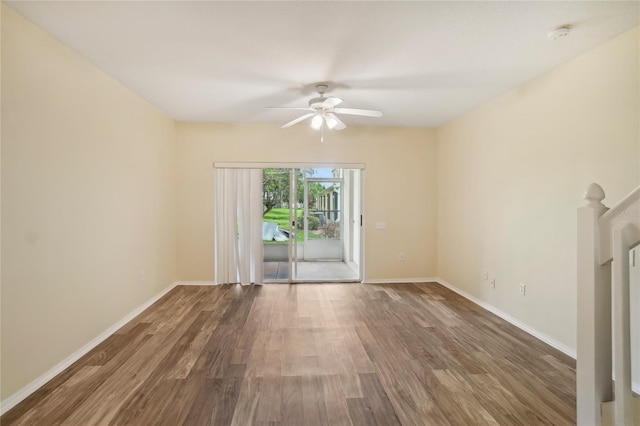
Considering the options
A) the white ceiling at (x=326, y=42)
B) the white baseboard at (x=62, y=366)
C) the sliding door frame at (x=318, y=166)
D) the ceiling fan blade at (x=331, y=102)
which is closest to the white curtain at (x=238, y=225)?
the sliding door frame at (x=318, y=166)

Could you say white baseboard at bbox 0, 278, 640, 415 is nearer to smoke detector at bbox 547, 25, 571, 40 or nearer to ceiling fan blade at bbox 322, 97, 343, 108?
smoke detector at bbox 547, 25, 571, 40

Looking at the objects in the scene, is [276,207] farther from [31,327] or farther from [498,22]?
[498,22]

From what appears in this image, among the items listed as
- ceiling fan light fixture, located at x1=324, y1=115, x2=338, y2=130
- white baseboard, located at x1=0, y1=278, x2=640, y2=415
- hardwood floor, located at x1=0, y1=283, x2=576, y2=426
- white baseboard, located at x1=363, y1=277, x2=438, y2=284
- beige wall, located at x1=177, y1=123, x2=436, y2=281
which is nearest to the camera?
hardwood floor, located at x1=0, y1=283, x2=576, y2=426

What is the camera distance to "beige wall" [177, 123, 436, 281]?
4824 millimetres

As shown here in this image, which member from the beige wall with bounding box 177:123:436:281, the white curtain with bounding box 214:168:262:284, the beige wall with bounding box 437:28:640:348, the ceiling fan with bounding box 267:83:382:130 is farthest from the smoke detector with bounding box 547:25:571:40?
the white curtain with bounding box 214:168:262:284

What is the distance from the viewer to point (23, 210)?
2080mm

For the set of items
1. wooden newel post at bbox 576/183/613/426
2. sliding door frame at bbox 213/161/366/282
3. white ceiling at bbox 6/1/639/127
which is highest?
white ceiling at bbox 6/1/639/127

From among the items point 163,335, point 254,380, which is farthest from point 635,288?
point 163,335

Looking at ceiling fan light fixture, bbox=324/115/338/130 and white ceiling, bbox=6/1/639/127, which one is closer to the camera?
white ceiling, bbox=6/1/639/127

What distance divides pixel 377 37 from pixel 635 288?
256 cm

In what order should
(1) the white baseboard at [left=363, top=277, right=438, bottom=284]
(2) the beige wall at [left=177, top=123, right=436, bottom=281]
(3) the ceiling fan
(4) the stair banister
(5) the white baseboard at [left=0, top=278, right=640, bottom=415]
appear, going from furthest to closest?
(1) the white baseboard at [left=363, top=277, right=438, bottom=284], (2) the beige wall at [left=177, top=123, right=436, bottom=281], (3) the ceiling fan, (5) the white baseboard at [left=0, top=278, right=640, bottom=415], (4) the stair banister

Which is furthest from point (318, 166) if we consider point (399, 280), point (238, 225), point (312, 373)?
point (312, 373)

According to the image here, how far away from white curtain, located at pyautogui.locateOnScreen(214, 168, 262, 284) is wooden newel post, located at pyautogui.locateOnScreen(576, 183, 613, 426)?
4.19 metres

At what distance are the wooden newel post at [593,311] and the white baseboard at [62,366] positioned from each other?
125 inches
